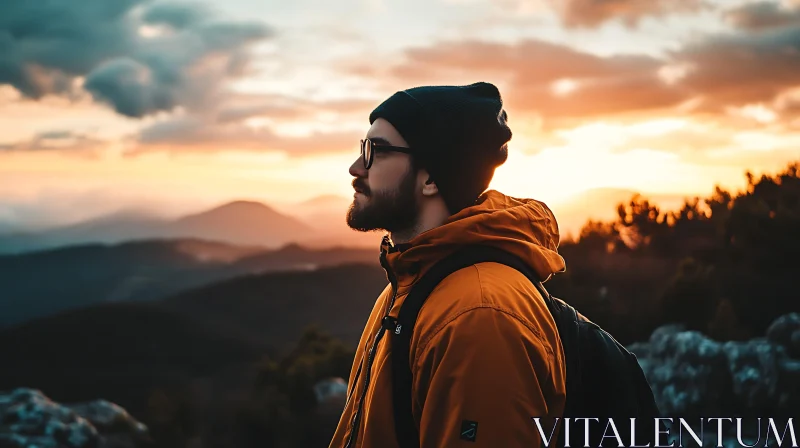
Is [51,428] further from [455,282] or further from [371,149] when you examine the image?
[455,282]

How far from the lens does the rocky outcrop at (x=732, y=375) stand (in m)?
7.64

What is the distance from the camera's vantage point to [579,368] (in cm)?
228

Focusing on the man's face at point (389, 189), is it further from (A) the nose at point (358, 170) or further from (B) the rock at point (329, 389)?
(B) the rock at point (329, 389)

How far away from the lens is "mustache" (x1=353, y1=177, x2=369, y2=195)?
269 cm

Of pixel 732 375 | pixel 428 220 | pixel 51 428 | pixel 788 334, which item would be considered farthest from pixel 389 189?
pixel 51 428

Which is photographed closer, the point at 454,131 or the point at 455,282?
the point at 455,282

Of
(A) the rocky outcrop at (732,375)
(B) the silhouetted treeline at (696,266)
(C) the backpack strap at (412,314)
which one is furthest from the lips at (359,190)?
(B) the silhouetted treeline at (696,266)

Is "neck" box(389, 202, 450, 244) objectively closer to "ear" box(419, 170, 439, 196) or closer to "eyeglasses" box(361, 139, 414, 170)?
"ear" box(419, 170, 439, 196)

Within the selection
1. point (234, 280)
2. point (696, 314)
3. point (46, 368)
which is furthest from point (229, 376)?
point (696, 314)

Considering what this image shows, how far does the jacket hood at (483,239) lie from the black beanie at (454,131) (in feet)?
0.53

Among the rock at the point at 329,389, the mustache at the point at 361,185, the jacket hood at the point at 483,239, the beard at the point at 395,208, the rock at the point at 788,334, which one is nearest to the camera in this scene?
the jacket hood at the point at 483,239

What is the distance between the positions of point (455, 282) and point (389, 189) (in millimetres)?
570

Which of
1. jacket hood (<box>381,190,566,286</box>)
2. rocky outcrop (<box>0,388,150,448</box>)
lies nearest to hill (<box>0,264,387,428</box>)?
rocky outcrop (<box>0,388,150,448</box>)

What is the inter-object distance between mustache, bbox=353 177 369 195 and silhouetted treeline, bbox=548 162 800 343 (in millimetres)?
7876
